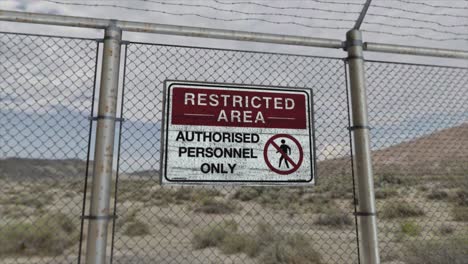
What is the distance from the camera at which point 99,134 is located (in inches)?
109

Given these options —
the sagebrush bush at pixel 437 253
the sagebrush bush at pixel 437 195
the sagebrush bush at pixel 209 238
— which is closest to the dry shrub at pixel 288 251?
the sagebrush bush at pixel 209 238

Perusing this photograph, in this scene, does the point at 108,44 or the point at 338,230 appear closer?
the point at 108,44

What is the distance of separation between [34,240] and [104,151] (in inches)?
350

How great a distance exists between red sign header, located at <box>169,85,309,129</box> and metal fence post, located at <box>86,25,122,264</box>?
488 millimetres

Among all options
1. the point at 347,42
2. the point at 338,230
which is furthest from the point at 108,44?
the point at 338,230

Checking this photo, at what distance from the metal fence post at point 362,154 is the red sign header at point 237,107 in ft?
1.55

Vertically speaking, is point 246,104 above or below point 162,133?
above

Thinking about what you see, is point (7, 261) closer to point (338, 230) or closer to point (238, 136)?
point (238, 136)

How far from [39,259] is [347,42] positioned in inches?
348

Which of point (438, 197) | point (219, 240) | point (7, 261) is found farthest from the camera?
point (438, 197)

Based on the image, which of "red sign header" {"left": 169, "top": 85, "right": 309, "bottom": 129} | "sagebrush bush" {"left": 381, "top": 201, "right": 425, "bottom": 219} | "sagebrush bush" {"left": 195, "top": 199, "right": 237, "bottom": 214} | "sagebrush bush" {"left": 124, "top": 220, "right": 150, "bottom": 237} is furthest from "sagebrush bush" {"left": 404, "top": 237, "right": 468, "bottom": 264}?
"sagebrush bush" {"left": 195, "top": 199, "right": 237, "bottom": 214}

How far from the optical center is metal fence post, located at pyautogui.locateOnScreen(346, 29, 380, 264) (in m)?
3.03

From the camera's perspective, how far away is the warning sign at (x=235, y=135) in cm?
295

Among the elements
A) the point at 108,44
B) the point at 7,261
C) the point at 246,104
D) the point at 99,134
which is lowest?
the point at 7,261
